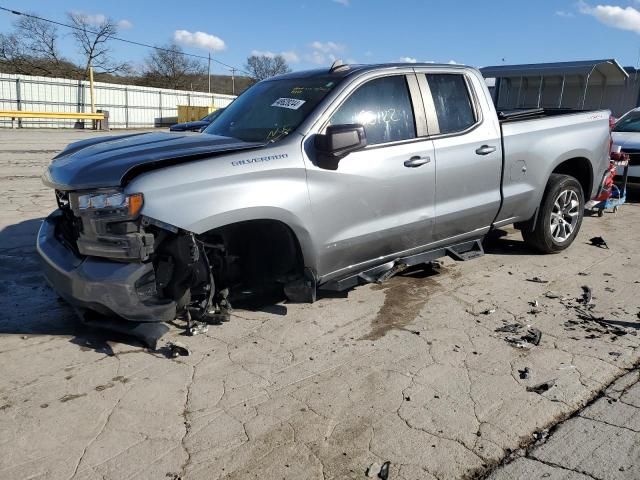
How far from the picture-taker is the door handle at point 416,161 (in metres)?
Answer: 4.47

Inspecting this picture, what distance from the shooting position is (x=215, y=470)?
2.62 m

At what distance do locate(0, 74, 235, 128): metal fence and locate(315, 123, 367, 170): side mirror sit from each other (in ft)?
97.3

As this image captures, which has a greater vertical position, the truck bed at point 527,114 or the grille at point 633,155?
the truck bed at point 527,114

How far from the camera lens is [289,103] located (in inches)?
176

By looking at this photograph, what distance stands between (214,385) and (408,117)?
2655 millimetres

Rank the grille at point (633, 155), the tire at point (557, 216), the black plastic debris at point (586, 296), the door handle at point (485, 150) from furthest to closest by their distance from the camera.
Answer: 1. the grille at point (633, 155)
2. the tire at point (557, 216)
3. the door handle at point (485, 150)
4. the black plastic debris at point (586, 296)

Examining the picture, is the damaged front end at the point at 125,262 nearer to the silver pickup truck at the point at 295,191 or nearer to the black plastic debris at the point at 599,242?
the silver pickup truck at the point at 295,191

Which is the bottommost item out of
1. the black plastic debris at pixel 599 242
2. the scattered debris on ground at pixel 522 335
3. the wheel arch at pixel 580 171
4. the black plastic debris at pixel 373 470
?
the black plastic debris at pixel 373 470

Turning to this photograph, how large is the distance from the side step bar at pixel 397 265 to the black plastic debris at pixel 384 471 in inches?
71.0

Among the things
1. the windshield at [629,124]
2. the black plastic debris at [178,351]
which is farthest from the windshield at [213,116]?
the windshield at [629,124]

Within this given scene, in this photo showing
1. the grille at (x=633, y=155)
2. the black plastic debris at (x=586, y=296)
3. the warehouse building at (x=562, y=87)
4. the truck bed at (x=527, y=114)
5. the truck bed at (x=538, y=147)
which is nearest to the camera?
the black plastic debris at (x=586, y=296)

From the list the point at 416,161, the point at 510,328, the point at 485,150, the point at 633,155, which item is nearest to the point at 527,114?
the point at 485,150

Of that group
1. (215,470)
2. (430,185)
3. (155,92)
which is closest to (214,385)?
(215,470)

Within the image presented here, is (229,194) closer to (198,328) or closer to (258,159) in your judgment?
(258,159)
